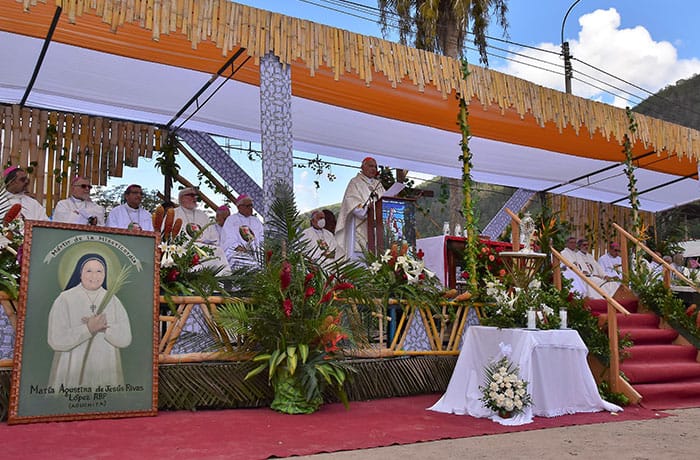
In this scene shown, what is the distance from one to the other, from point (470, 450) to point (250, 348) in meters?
2.23

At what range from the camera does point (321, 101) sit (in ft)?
29.5

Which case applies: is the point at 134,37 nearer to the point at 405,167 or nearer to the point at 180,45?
the point at 180,45

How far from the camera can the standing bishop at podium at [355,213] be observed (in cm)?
847

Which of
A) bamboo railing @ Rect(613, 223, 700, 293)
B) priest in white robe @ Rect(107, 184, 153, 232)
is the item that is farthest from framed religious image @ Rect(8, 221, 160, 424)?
bamboo railing @ Rect(613, 223, 700, 293)

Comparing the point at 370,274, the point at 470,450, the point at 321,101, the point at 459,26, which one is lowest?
the point at 470,450

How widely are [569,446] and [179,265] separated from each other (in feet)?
11.4

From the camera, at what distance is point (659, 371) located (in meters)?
7.54

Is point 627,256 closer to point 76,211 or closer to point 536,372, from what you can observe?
point 536,372

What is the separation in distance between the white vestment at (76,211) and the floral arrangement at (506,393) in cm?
474

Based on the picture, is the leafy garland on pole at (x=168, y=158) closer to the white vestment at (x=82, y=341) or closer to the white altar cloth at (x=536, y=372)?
the white vestment at (x=82, y=341)

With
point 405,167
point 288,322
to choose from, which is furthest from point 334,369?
point 405,167

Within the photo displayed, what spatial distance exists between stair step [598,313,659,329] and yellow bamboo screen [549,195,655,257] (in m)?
5.81

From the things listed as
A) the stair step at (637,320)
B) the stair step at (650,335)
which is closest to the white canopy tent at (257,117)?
the stair step at (637,320)

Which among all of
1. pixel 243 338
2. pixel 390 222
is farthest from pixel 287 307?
pixel 390 222
